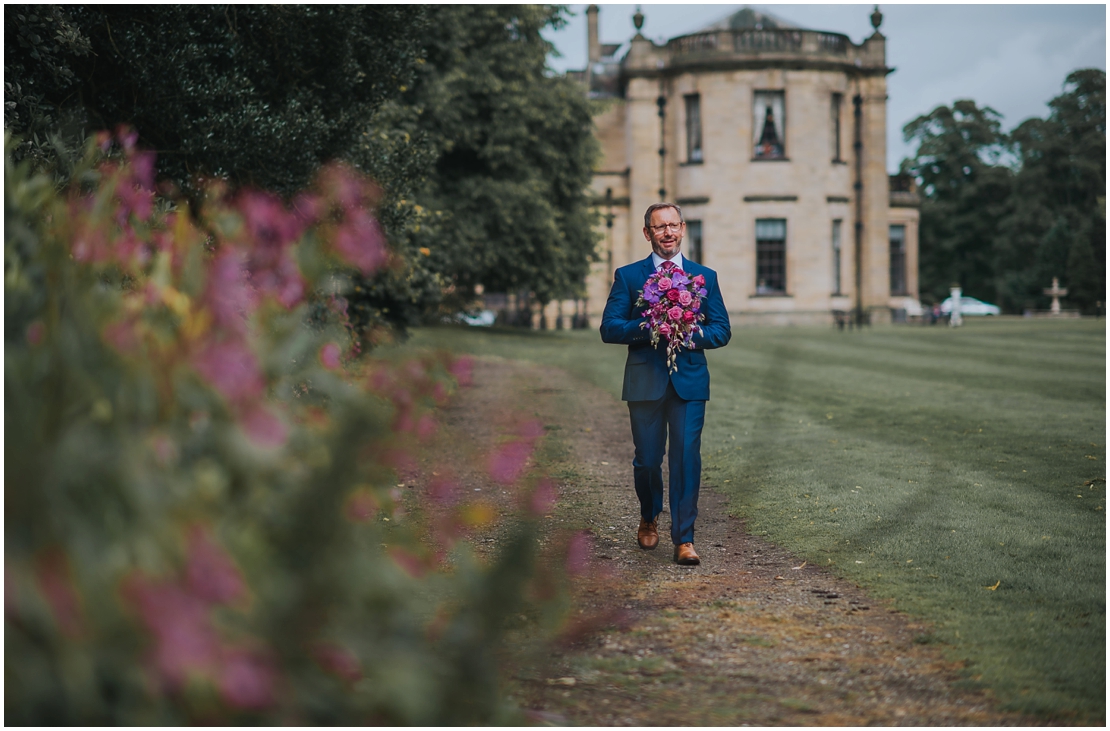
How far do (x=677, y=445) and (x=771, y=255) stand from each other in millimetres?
40583

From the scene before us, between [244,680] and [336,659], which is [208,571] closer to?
[244,680]

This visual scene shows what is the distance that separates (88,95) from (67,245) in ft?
22.5

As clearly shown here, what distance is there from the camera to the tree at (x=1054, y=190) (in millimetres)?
71188

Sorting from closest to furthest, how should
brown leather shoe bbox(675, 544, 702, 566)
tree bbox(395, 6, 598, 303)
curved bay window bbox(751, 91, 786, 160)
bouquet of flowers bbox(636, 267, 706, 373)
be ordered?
bouquet of flowers bbox(636, 267, 706, 373) < brown leather shoe bbox(675, 544, 702, 566) < tree bbox(395, 6, 598, 303) < curved bay window bbox(751, 91, 786, 160)

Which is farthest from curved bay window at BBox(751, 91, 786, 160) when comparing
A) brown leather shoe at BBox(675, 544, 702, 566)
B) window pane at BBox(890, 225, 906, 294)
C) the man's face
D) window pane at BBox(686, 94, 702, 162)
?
brown leather shoe at BBox(675, 544, 702, 566)

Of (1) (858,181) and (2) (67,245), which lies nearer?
(2) (67,245)

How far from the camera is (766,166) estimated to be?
1762 inches

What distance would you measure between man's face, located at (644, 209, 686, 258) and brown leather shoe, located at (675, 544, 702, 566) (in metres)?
1.79

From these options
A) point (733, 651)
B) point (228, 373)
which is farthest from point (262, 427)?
point (733, 651)

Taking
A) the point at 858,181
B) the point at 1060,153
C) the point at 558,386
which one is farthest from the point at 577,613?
the point at 1060,153

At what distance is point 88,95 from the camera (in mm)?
9164

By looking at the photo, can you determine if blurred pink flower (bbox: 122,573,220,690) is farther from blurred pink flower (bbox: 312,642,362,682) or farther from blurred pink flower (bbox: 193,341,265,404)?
blurred pink flower (bbox: 193,341,265,404)

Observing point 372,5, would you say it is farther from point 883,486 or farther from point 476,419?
point 883,486

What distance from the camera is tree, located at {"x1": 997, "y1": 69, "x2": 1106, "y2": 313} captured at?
71.2 metres
